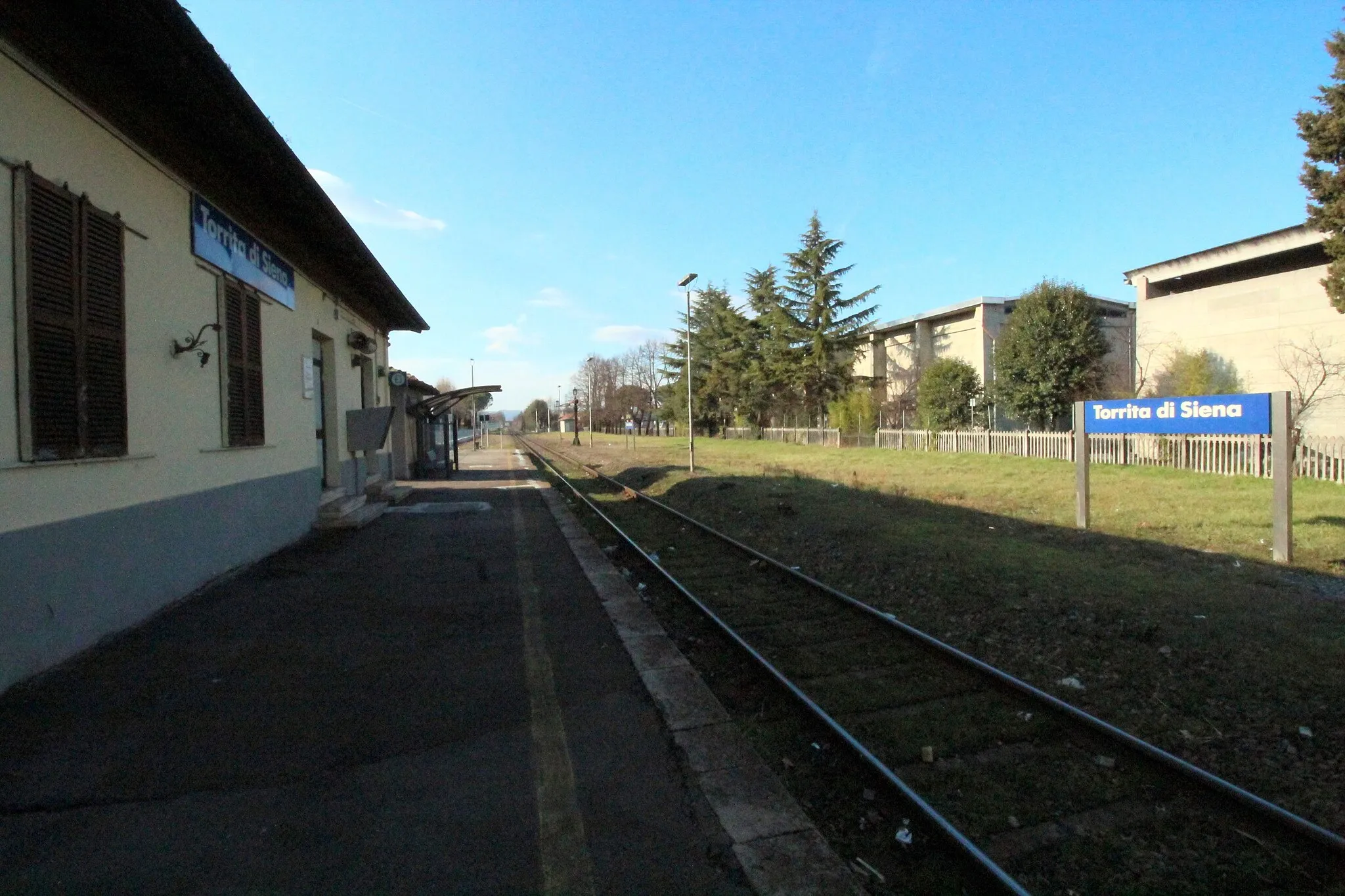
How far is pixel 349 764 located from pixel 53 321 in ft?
12.2

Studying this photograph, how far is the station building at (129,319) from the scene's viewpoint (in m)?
4.64

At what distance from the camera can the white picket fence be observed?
1577 cm

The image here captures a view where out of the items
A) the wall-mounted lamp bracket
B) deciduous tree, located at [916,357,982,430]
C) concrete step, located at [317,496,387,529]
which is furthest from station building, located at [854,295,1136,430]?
the wall-mounted lamp bracket

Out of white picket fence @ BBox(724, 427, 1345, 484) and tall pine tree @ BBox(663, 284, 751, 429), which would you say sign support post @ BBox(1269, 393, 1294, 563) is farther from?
tall pine tree @ BBox(663, 284, 751, 429)

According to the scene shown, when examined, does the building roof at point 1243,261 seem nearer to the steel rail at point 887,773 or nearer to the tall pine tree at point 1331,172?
the tall pine tree at point 1331,172

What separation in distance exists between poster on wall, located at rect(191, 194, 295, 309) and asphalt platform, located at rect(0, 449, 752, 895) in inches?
147

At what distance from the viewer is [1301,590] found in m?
7.01

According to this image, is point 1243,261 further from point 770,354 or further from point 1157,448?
point 770,354

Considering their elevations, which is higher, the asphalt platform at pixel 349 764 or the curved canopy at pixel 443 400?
the curved canopy at pixel 443 400

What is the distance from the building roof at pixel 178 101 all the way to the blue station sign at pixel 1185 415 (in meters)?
10.6

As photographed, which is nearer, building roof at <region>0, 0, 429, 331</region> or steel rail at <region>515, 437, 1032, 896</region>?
steel rail at <region>515, 437, 1032, 896</region>

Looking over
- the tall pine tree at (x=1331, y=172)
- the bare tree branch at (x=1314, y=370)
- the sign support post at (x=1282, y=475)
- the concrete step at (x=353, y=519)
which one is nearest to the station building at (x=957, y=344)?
the bare tree branch at (x=1314, y=370)

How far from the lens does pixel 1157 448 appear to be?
66.5 feet

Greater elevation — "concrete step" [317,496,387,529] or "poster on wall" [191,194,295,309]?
"poster on wall" [191,194,295,309]
